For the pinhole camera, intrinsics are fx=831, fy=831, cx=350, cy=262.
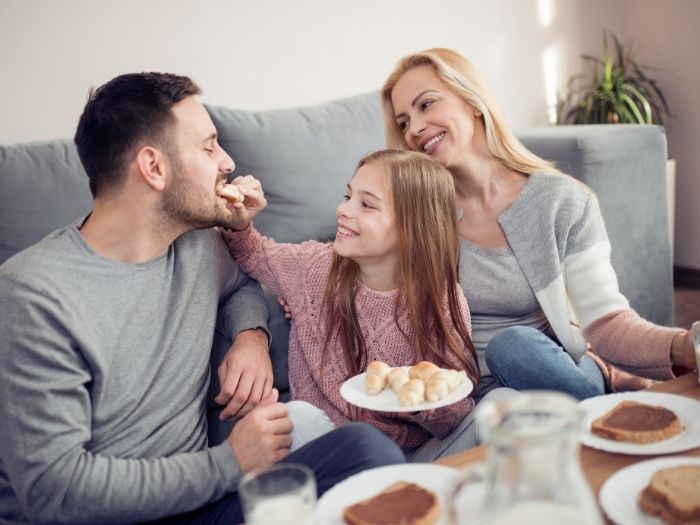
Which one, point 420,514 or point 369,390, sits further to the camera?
point 369,390

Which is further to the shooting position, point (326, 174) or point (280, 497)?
point (326, 174)

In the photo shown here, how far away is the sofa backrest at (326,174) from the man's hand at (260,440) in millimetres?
748

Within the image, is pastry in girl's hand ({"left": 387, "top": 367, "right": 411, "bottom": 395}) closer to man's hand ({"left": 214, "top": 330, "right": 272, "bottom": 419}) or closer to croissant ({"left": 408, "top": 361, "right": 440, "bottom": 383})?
croissant ({"left": 408, "top": 361, "right": 440, "bottom": 383})

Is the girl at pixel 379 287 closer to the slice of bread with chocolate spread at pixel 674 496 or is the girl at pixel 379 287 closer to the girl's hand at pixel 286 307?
the girl's hand at pixel 286 307

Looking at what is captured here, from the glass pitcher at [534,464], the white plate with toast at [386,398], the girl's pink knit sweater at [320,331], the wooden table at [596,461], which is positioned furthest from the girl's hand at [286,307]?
the glass pitcher at [534,464]

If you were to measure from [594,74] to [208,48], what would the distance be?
82.2 inches

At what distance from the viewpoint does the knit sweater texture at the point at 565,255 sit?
1890 mm

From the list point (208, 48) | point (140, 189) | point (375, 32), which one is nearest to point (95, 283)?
point (140, 189)

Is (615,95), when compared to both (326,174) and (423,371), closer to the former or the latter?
(326,174)

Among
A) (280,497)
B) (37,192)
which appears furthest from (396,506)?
(37,192)

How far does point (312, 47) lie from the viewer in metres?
2.99

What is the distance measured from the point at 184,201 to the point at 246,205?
272mm

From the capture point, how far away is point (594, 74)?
4.00 meters

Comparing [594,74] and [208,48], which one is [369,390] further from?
[594,74]
